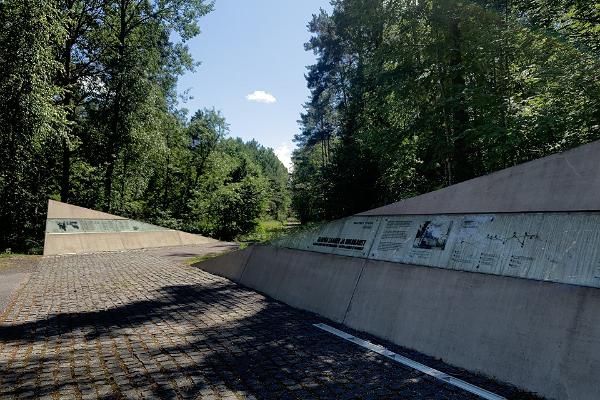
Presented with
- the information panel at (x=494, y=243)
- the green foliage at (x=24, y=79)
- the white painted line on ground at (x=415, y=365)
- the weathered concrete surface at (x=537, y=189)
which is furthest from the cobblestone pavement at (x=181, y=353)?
the green foliage at (x=24, y=79)

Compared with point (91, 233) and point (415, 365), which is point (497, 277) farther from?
point (91, 233)

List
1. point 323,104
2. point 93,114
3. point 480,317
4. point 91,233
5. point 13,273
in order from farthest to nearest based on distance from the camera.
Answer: point 323,104 → point 93,114 → point 91,233 → point 13,273 → point 480,317

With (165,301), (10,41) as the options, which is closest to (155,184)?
(10,41)

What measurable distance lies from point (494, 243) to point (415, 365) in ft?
6.01

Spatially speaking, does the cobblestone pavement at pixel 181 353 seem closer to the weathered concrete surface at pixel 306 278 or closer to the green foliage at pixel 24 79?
the weathered concrete surface at pixel 306 278

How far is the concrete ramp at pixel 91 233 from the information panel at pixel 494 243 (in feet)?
50.6

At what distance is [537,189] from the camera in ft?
16.0

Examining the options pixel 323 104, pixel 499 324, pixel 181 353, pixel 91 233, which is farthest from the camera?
pixel 323 104

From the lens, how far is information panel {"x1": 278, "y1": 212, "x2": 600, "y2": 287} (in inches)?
165

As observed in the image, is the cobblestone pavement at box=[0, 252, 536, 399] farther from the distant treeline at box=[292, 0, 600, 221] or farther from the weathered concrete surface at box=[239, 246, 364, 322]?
the distant treeline at box=[292, 0, 600, 221]

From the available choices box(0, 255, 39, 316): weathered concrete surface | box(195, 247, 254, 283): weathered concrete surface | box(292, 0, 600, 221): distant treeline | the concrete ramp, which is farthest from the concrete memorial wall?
the concrete ramp

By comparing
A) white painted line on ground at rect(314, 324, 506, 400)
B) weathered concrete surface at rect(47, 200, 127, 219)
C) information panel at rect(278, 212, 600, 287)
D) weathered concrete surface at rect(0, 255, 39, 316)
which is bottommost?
weathered concrete surface at rect(0, 255, 39, 316)

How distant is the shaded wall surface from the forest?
4909 millimetres

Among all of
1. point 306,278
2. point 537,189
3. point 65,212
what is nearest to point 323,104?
point 65,212
